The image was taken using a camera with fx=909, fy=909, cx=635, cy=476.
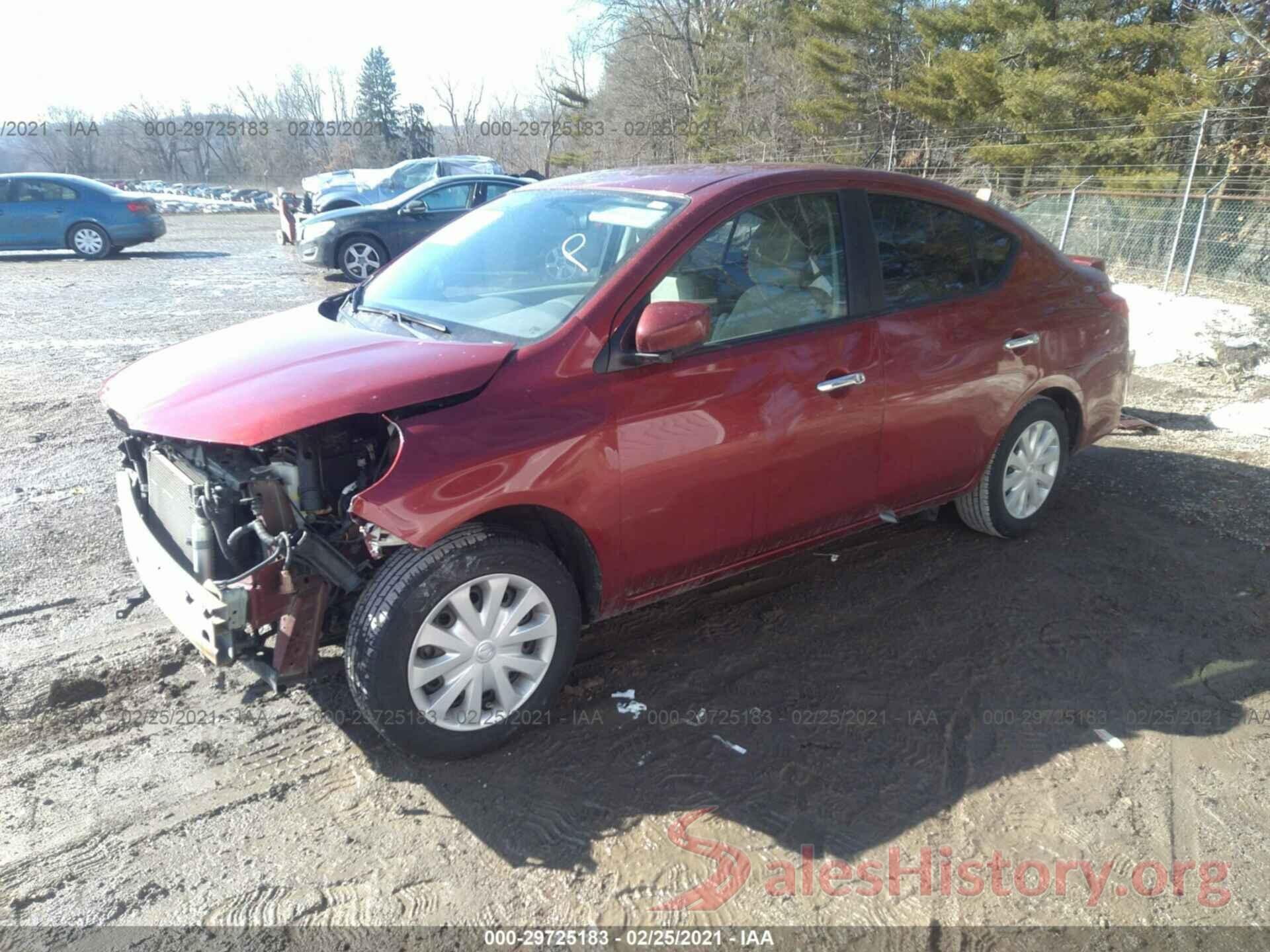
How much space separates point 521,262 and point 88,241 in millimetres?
16387

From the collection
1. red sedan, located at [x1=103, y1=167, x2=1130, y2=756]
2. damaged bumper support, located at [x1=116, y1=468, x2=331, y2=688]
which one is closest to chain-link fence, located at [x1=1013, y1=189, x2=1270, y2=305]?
red sedan, located at [x1=103, y1=167, x2=1130, y2=756]

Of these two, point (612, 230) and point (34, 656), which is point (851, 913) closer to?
point (612, 230)

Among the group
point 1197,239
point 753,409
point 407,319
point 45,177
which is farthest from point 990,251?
point 45,177

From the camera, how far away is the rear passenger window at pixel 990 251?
4.32m

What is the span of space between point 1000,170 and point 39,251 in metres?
19.5

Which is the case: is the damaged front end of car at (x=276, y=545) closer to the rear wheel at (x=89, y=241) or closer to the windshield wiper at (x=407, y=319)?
the windshield wiper at (x=407, y=319)

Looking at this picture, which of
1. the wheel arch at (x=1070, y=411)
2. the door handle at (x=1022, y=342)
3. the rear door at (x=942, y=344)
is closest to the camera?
the rear door at (x=942, y=344)

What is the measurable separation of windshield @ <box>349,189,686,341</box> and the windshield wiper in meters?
0.02

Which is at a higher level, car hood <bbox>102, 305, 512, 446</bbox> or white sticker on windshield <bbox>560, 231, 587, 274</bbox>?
white sticker on windshield <bbox>560, 231, 587, 274</bbox>

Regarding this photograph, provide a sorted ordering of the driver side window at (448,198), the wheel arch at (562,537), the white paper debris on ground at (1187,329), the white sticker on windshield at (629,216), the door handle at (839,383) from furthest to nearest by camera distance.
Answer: the driver side window at (448,198), the white paper debris on ground at (1187,329), the door handle at (839,383), the white sticker on windshield at (629,216), the wheel arch at (562,537)

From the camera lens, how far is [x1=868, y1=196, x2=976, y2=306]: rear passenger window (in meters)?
3.93

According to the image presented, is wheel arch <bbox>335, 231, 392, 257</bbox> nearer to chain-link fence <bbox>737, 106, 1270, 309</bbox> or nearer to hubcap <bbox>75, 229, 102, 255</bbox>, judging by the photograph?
hubcap <bbox>75, 229, 102, 255</bbox>

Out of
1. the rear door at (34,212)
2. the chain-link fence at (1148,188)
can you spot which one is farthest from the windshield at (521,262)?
the rear door at (34,212)

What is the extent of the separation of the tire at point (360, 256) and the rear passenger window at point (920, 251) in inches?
409
